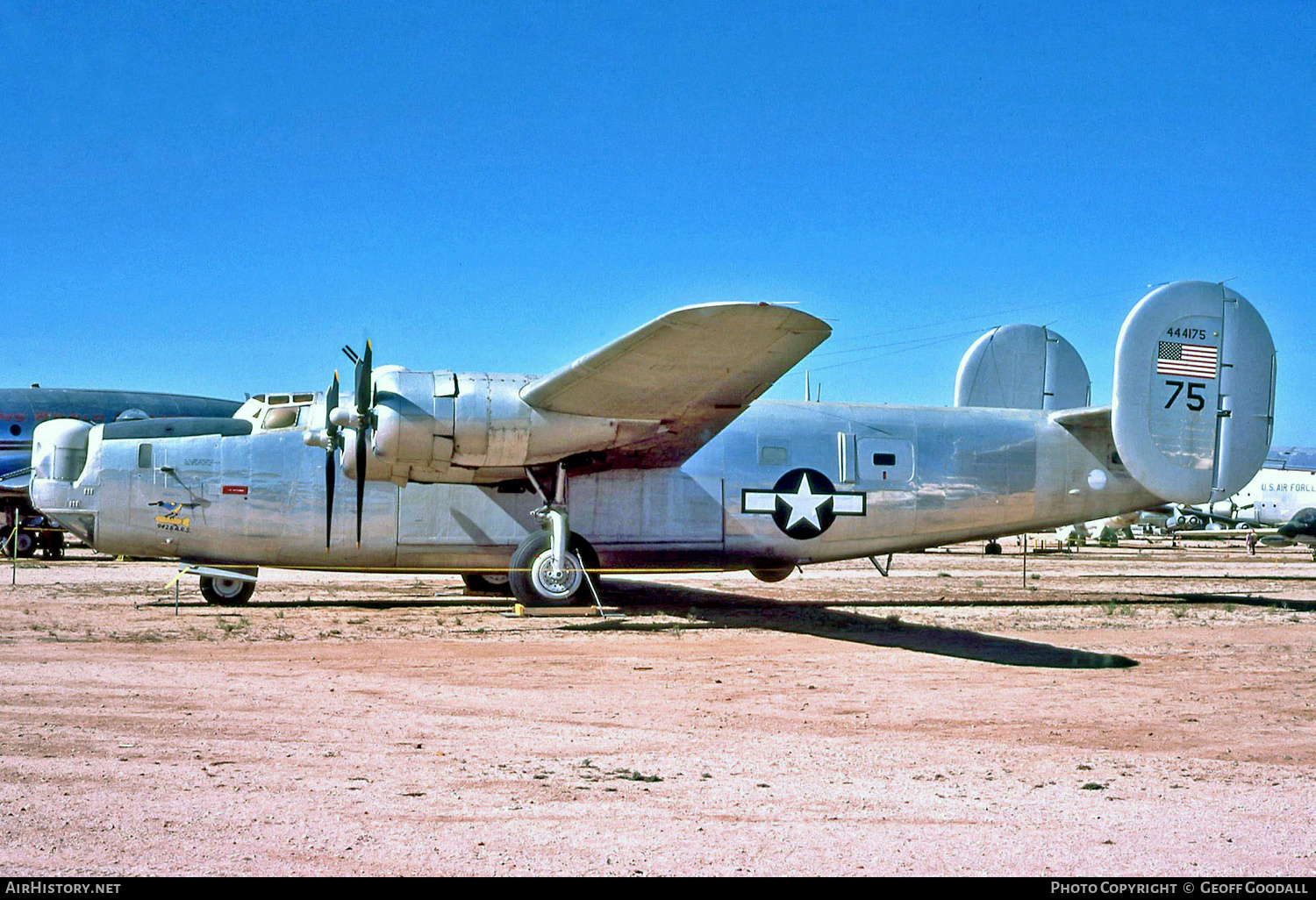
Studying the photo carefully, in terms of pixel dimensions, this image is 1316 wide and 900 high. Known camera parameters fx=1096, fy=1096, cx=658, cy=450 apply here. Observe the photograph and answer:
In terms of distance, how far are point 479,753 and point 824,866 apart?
2375 mm

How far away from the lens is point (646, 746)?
234 inches

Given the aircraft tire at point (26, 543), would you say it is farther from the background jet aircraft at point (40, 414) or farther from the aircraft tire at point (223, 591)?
the aircraft tire at point (223, 591)

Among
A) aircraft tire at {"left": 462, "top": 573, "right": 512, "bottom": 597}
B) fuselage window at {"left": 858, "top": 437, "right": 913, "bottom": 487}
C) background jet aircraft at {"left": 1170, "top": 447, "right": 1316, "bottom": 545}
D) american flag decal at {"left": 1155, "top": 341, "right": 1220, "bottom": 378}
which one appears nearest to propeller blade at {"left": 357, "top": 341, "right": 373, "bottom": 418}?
aircraft tire at {"left": 462, "top": 573, "right": 512, "bottom": 597}

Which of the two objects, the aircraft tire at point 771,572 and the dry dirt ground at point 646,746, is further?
the aircraft tire at point 771,572

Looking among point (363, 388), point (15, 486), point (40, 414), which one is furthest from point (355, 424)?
point (40, 414)

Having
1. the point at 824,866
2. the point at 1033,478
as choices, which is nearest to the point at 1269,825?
the point at 824,866

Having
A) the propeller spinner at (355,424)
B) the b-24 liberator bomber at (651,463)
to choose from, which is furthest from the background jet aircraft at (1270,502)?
the propeller spinner at (355,424)

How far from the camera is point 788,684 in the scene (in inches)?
326

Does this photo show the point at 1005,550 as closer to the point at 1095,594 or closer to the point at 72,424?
the point at 1095,594

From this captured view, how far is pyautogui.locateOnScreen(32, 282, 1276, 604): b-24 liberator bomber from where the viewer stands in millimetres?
12180

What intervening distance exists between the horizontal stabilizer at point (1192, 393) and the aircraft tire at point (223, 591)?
39.2 feet

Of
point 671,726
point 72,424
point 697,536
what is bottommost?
point 671,726

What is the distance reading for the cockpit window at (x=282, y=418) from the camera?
13859mm

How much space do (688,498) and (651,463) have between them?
680 mm
